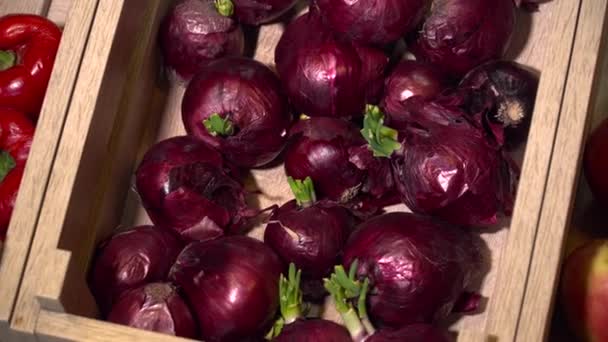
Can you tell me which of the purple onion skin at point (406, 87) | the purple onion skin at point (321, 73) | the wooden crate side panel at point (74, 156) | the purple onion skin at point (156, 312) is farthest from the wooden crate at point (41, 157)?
the purple onion skin at point (406, 87)

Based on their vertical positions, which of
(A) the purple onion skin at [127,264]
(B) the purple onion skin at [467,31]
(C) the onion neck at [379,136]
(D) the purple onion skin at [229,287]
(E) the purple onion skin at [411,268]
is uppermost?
(B) the purple onion skin at [467,31]

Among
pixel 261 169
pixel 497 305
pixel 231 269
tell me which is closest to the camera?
pixel 497 305

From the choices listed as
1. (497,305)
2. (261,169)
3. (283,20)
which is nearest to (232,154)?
(261,169)

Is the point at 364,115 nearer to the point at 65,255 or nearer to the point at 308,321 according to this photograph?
the point at 308,321

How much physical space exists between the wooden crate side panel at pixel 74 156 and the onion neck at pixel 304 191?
8.3 inches

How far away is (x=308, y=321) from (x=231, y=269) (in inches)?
3.7

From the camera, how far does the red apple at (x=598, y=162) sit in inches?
36.0

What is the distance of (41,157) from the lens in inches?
30.9

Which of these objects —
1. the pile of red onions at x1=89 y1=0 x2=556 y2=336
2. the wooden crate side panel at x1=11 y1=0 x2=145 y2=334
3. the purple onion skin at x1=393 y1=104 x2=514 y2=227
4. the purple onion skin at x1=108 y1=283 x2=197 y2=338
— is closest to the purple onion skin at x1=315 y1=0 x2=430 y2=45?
the pile of red onions at x1=89 y1=0 x2=556 y2=336

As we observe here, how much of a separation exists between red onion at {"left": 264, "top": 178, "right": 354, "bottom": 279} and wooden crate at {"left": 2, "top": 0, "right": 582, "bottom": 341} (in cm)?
8

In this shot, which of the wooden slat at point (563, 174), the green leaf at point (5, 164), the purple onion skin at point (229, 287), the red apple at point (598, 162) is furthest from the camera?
the green leaf at point (5, 164)

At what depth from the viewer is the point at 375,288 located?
801mm

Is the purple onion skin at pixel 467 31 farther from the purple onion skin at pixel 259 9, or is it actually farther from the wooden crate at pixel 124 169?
the purple onion skin at pixel 259 9

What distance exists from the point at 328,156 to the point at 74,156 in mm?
266
